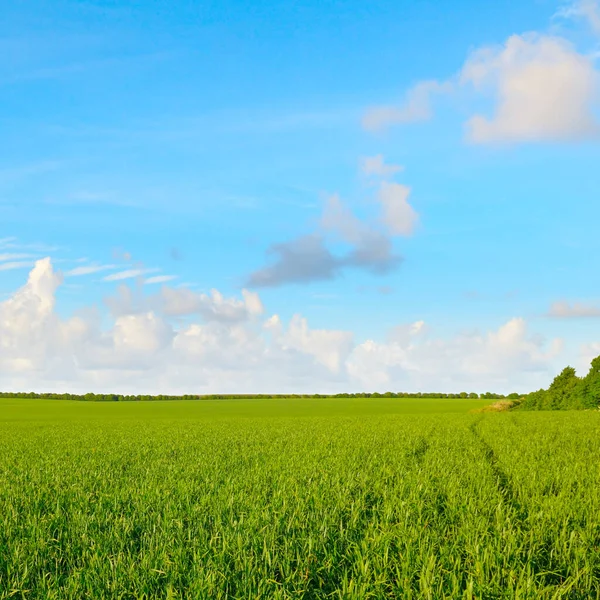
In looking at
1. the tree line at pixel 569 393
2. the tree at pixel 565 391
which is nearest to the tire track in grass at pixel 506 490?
the tree line at pixel 569 393

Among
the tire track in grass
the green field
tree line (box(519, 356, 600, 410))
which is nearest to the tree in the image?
tree line (box(519, 356, 600, 410))

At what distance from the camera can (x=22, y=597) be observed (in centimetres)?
564

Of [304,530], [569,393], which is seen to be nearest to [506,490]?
[304,530]

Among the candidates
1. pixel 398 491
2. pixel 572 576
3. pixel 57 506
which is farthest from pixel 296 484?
pixel 572 576

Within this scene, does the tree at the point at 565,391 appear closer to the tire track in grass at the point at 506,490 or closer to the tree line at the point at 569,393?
the tree line at the point at 569,393

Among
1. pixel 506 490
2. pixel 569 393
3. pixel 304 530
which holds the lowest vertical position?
pixel 569 393

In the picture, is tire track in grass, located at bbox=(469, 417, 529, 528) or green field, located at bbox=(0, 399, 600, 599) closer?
green field, located at bbox=(0, 399, 600, 599)

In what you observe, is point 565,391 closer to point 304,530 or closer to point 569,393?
point 569,393

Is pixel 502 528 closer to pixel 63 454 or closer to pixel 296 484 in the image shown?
pixel 296 484

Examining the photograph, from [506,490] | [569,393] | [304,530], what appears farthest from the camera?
[569,393]

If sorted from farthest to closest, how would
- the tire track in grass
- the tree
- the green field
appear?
the tree → the tire track in grass → the green field

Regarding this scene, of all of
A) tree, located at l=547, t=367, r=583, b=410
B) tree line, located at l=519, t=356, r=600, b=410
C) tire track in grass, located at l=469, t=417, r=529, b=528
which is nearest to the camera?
tire track in grass, located at l=469, t=417, r=529, b=528

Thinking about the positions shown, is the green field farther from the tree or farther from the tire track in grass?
the tree

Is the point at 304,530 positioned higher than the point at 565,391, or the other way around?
the point at 304,530
